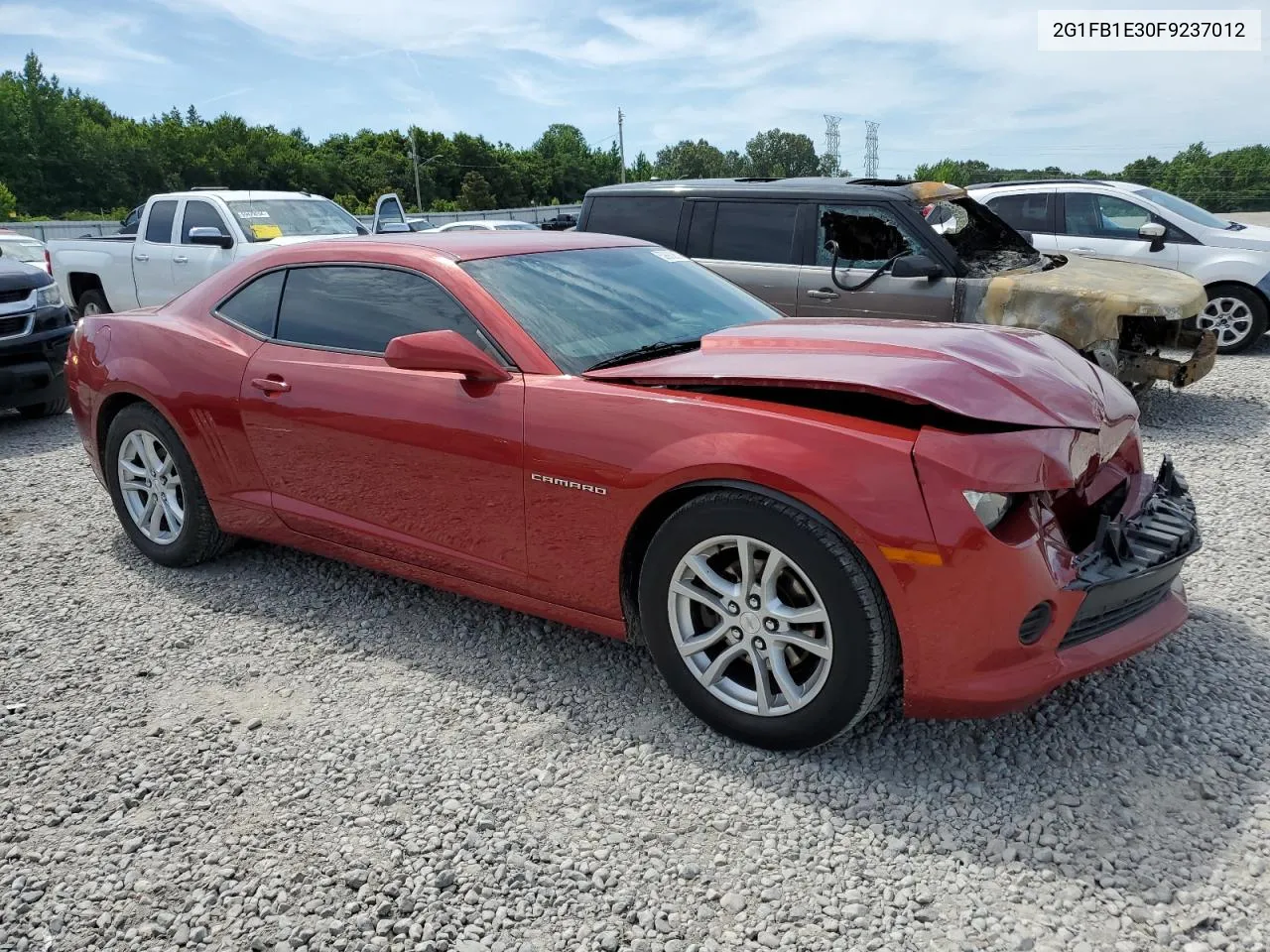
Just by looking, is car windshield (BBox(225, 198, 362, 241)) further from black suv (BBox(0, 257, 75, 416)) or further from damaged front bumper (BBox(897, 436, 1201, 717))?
damaged front bumper (BBox(897, 436, 1201, 717))

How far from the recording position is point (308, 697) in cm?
325

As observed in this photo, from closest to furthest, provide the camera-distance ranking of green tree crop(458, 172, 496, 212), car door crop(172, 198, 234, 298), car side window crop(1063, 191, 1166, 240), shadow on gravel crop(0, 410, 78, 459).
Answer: shadow on gravel crop(0, 410, 78, 459), car side window crop(1063, 191, 1166, 240), car door crop(172, 198, 234, 298), green tree crop(458, 172, 496, 212)

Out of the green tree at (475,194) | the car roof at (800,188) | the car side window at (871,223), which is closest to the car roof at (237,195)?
the car roof at (800,188)

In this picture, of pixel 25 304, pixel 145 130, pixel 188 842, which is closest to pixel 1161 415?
pixel 188 842

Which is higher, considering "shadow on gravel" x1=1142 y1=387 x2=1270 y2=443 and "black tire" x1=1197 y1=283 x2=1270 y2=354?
"black tire" x1=1197 y1=283 x2=1270 y2=354

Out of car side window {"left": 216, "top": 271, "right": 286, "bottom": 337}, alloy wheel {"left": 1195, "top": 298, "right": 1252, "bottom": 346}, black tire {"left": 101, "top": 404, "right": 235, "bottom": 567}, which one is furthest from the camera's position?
alloy wheel {"left": 1195, "top": 298, "right": 1252, "bottom": 346}

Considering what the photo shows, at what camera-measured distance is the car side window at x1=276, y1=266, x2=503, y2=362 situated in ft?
11.1

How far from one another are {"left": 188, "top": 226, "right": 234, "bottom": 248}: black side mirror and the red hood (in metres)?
7.73

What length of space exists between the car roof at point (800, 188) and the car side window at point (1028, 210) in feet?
8.92

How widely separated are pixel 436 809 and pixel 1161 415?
636cm

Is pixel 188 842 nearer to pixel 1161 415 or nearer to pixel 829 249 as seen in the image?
pixel 829 249

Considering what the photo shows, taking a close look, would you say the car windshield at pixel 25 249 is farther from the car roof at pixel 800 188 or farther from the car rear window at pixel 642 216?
the car roof at pixel 800 188

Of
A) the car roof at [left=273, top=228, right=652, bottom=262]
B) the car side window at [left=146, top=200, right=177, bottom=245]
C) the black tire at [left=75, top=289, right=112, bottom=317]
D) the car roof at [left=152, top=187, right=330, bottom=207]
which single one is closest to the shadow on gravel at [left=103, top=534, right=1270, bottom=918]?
the car roof at [left=273, top=228, right=652, bottom=262]

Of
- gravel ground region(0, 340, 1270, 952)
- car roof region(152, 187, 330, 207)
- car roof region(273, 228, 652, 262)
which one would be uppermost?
car roof region(152, 187, 330, 207)
